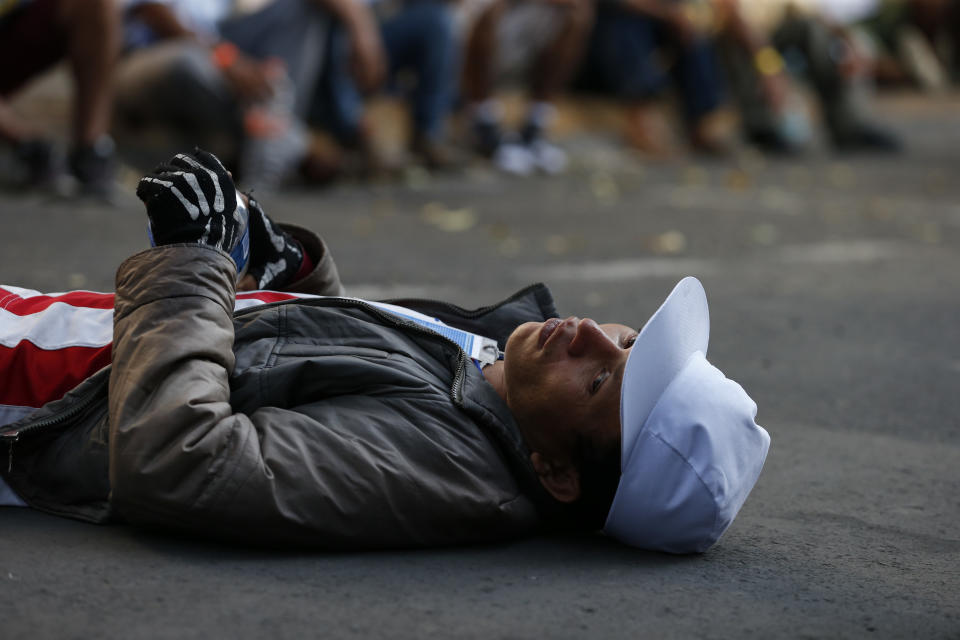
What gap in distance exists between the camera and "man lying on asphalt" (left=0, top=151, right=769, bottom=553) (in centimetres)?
237

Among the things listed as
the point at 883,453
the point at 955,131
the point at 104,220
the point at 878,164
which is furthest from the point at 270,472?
the point at 955,131

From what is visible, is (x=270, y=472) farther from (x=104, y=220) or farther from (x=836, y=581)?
(x=104, y=220)

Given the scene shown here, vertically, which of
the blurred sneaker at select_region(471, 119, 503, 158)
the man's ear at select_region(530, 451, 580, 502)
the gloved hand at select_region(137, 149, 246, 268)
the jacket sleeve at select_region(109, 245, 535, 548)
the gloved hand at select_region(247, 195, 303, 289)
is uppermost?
the gloved hand at select_region(137, 149, 246, 268)

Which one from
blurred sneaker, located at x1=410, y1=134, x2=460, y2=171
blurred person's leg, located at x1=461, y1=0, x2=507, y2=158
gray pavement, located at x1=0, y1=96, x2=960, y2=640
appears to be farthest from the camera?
blurred person's leg, located at x1=461, y1=0, x2=507, y2=158

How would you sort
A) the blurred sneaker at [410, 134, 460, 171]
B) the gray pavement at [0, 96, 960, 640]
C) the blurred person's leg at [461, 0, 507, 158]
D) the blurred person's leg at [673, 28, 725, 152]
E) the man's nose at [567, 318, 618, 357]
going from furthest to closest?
the blurred person's leg at [673, 28, 725, 152] < the blurred person's leg at [461, 0, 507, 158] < the blurred sneaker at [410, 134, 460, 171] < the man's nose at [567, 318, 618, 357] < the gray pavement at [0, 96, 960, 640]

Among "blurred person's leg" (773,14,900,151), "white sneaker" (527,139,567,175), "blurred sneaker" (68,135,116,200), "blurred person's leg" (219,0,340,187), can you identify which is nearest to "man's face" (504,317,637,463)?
"blurred sneaker" (68,135,116,200)

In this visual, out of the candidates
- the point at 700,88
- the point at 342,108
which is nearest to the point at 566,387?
the point at 342,108

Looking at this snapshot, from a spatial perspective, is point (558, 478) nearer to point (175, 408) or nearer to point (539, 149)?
point (175, 408)

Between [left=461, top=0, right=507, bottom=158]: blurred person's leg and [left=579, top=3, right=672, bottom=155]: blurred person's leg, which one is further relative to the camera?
[left=579, top=3, right=672, bottom=155]: blurred person's leg

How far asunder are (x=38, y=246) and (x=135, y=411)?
11.9ft

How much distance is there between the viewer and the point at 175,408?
232 centimetres

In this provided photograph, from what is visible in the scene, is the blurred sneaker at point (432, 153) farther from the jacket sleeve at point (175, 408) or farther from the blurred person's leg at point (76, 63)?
the jacket sleeve at point (175, 408)

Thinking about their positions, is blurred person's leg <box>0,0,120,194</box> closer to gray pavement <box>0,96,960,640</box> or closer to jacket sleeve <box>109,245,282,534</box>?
gray pavement <box>0,96,960,640</box>

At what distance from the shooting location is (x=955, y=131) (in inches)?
634
